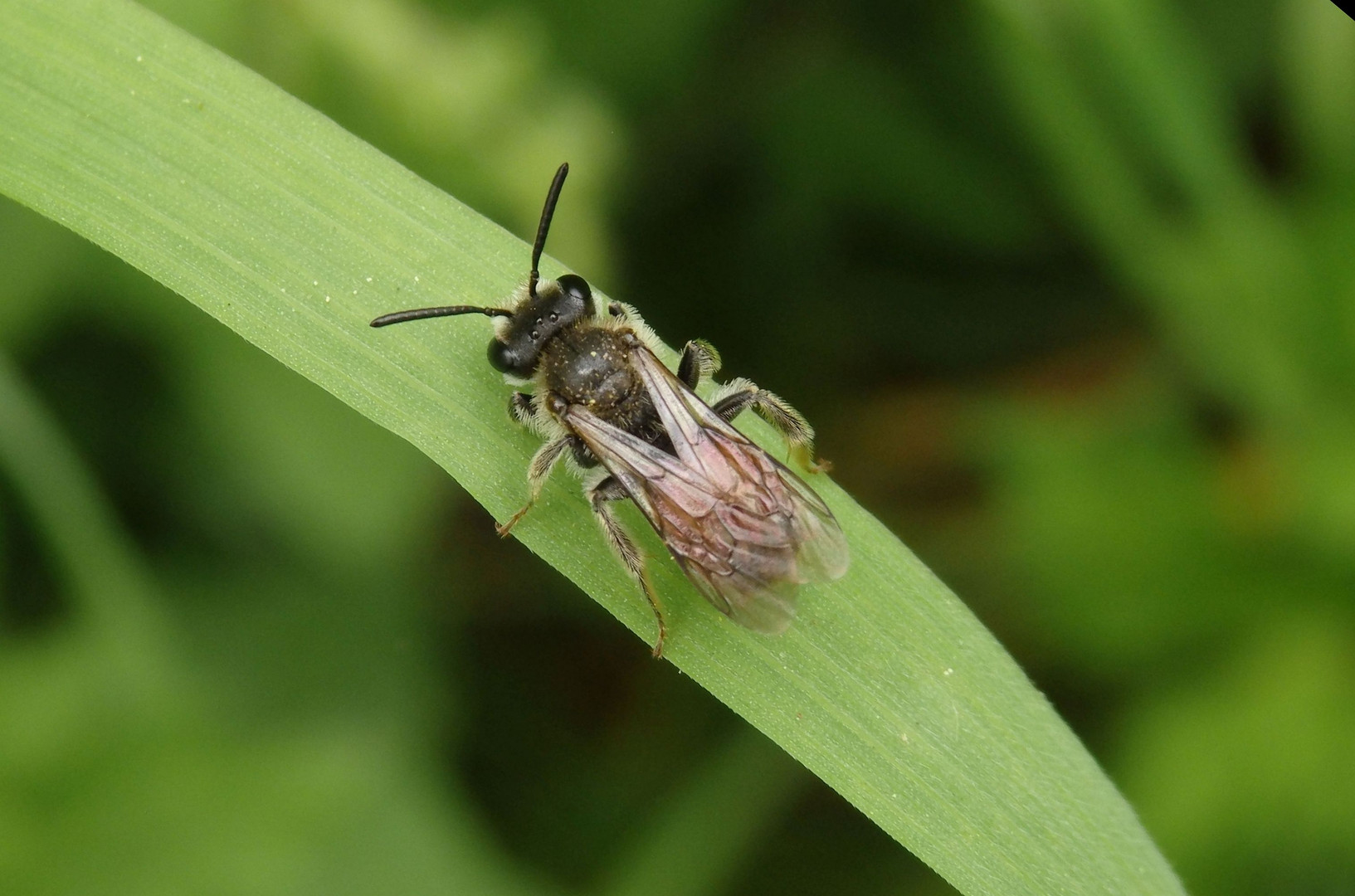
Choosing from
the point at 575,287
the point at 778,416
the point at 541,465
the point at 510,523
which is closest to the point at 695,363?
the point at 778,416

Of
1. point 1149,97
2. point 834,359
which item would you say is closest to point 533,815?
point 834,359

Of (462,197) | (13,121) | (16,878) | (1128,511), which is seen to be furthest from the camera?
(1128,511)

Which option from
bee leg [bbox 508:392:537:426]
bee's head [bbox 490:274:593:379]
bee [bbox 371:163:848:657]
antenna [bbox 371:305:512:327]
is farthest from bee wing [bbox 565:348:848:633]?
antenna [bbox 371:305:512:327]

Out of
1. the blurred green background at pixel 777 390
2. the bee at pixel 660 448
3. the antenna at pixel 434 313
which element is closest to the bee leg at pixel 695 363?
the bee at pixel 660 448

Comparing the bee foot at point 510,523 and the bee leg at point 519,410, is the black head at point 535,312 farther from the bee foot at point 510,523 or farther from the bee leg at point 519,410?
the bee foot at point 510,523

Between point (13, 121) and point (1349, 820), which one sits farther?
point (1349, 820)

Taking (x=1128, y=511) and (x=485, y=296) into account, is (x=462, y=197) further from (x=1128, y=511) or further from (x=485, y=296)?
(x=1128, y=511)
